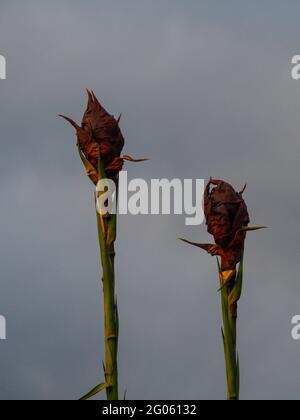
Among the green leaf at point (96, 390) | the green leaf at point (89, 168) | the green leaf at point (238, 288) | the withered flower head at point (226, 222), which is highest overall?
the green leaf at point (89, 168)

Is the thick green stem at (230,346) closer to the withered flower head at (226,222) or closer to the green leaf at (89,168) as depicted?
the withered flower head at (226,222)

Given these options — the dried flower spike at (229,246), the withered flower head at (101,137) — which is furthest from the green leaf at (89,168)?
the dried flower spike at (229,246)

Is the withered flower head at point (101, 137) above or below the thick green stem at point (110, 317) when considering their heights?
above

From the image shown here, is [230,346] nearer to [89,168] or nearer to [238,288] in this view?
[238,288]

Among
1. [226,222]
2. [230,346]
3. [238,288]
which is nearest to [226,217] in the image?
[226,222]
